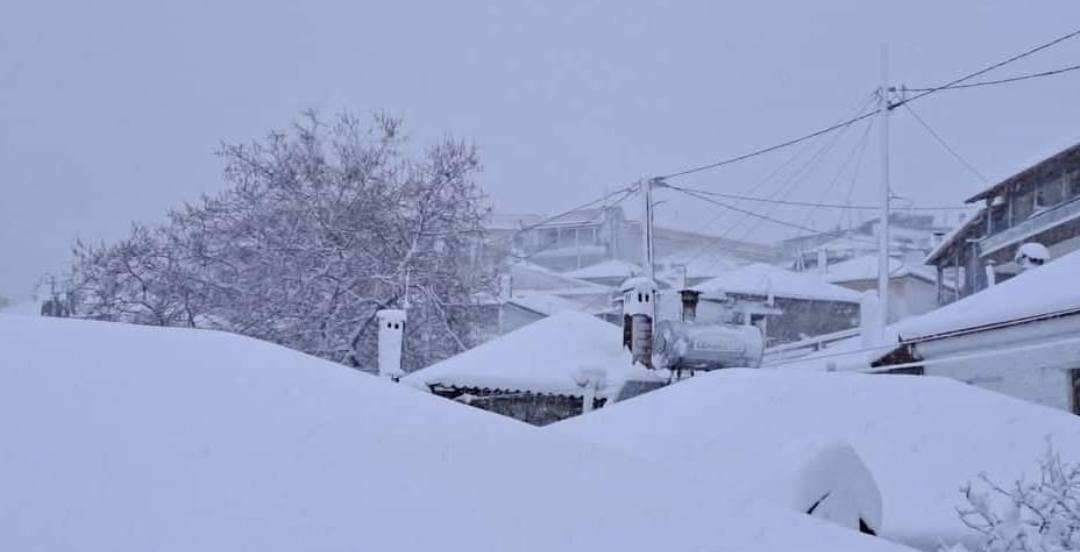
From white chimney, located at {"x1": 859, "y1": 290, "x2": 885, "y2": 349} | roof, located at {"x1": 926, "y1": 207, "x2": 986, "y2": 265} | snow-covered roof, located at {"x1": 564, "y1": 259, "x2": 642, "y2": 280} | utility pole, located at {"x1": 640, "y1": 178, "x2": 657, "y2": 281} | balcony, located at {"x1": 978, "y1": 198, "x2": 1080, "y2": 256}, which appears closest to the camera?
white chimney, located at {"x1": 859, "y1": 290, "x2": 885, "y2": 349}

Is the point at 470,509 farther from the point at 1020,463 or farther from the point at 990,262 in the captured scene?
the point at 990,262

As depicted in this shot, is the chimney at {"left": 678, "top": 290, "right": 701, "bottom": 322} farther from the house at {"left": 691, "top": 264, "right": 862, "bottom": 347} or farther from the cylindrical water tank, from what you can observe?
the house at {"left": 691, "top": 264, "right": 862, "bottom": 347}

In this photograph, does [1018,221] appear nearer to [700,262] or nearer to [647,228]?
[647,228]

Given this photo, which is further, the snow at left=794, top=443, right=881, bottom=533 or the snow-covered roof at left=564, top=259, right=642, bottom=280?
the snow-covered roof at left=564, top=259, right=642, bottom=280

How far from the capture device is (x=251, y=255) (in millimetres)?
25875

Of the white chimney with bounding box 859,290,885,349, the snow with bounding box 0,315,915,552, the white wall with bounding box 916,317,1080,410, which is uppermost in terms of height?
the white chimney with bounding box 859,290,885,349

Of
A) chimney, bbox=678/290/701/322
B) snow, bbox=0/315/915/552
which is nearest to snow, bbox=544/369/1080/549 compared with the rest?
snow, bbox=0/315/915/552

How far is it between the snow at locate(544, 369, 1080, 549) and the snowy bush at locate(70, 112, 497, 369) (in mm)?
16745

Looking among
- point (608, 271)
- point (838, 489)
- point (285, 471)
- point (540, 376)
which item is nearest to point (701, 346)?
point (540, 376)

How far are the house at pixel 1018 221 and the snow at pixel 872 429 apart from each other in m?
14.5

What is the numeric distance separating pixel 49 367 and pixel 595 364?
1301cm

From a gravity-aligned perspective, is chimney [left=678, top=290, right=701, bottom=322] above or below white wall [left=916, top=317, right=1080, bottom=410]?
above

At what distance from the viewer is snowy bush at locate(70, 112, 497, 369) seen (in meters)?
25.2

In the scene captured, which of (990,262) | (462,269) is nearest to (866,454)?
(462,269)
